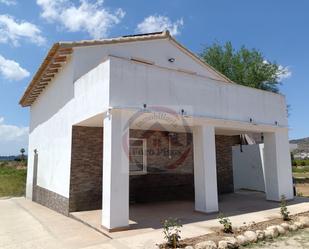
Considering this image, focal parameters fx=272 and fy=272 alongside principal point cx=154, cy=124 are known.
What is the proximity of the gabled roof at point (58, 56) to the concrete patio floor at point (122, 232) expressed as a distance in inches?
312

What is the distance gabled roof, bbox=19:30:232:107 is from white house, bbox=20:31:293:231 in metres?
0.06

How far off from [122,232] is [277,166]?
10.1 metres

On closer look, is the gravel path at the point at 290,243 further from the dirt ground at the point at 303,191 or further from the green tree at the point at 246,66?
the green tree at the point at 246,66

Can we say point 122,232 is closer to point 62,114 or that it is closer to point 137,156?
point 137,156

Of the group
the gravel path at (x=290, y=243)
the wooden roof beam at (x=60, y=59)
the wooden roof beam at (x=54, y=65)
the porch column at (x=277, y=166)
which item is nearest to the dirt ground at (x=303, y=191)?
the porch column at (x=277, y=166)

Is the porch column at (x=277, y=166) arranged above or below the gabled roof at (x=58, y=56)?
below

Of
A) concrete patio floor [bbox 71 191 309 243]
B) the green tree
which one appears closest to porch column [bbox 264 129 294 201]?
concrete patio floor [bbox 71 191 309 243]

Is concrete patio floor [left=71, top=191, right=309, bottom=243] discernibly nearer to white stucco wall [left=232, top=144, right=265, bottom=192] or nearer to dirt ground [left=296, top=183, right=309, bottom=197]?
white stucco wall [left=232, top=144, right=265, bottom=192]

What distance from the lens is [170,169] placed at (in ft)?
56.0

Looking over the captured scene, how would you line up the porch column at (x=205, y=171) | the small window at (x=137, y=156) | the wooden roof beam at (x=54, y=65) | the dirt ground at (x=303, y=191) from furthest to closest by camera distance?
the dirt ground at (x=303, y=191), the small window at (x=137, y=156), the wooden roof beam at (x=54, y=65), the porch column at (x=205, y=171)

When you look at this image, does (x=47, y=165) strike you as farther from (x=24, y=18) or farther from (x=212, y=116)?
(x=212, y=116)

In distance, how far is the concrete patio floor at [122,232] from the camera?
8.59 metres

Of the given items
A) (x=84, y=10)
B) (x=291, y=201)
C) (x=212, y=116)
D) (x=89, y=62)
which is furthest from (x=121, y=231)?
(x=291, y=201)

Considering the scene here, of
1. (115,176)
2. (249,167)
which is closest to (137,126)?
(115,176)
